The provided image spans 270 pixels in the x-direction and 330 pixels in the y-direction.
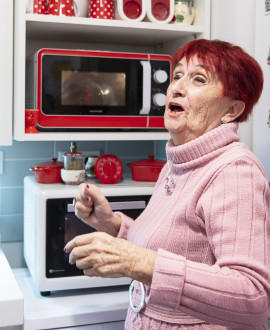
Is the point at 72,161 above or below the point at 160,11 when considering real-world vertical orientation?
below

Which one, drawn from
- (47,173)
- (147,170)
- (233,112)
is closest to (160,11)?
(147,170)

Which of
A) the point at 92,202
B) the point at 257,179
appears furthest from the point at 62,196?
the point at 257,179

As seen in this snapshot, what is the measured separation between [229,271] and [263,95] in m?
0.82

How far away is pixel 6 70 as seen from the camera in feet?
5.51

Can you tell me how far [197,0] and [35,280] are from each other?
1.11 meters

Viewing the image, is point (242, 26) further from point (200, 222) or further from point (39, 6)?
point (200, 222)

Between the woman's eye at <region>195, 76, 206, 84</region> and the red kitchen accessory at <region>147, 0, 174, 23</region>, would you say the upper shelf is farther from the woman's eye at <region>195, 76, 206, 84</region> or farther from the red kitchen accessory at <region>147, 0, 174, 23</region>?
the woman's eye at <region>195, 76, 206, 84</region>

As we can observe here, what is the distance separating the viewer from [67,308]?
1.60m

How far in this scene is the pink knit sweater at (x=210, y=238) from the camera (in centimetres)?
90

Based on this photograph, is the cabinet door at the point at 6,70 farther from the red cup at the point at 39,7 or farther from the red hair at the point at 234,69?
the red hair at the point at 234,69

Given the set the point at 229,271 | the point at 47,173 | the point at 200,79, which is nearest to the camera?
the point at 229,271

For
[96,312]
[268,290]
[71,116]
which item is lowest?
[96,312]

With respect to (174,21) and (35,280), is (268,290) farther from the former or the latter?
(174,21)

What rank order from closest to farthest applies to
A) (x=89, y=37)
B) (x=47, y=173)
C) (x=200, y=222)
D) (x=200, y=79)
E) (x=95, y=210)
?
(x=200, y=222), (x=200, y=79), (x=95, y=210), (x=47, y=173), (x=89, y=37)
